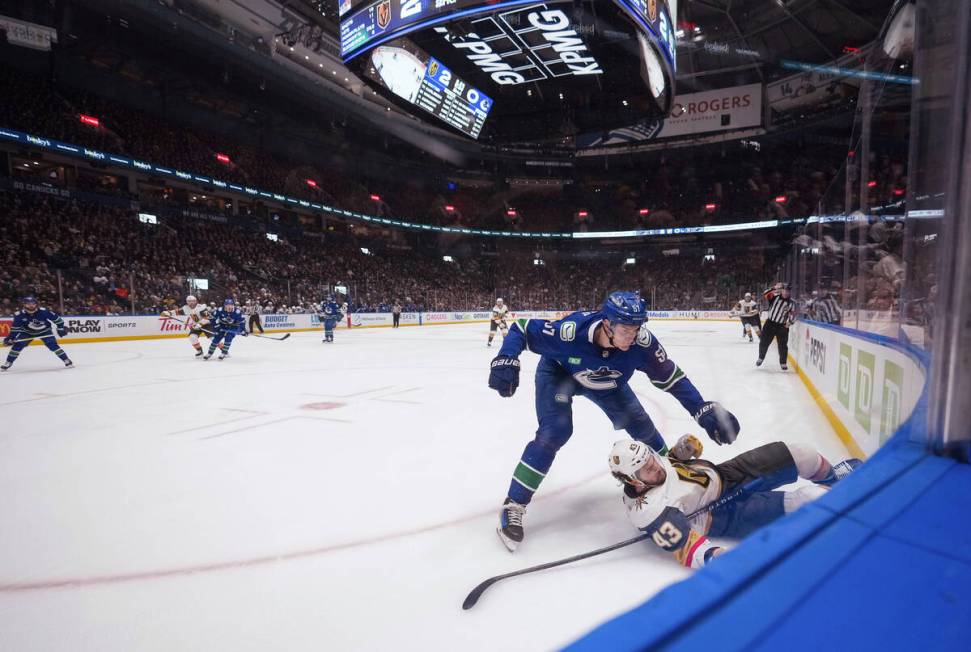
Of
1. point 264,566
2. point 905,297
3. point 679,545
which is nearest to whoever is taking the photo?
point 679,545

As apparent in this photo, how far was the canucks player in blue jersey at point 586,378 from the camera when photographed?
A: 8.32 feet

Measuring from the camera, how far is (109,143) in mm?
22141

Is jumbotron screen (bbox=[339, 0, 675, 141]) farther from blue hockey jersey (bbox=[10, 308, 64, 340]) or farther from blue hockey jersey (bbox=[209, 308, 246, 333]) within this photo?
blue hockey jersey (bbox=[10, 308, 64, 340])

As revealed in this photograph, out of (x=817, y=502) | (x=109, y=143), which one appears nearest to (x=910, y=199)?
(x=817, y=502)

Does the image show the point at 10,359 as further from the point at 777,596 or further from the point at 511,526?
the point at 777,596

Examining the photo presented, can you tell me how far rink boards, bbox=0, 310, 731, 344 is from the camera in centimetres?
1447

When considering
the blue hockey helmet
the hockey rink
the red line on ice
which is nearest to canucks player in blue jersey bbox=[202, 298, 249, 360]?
the hockey rink

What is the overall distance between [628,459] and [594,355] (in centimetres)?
67

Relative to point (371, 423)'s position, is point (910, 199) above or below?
above

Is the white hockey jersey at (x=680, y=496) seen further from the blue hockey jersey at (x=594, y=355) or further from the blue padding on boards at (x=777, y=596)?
the blue padding on boards at (x=777, y=596)

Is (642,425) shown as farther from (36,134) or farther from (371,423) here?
(36,134)

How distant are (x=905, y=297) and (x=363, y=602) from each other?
2972mm

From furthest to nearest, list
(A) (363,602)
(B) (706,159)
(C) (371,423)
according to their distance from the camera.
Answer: (B) (706,159) → (C) (371,423) → (A) (363,602)

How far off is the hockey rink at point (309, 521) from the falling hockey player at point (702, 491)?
0.63 ft
